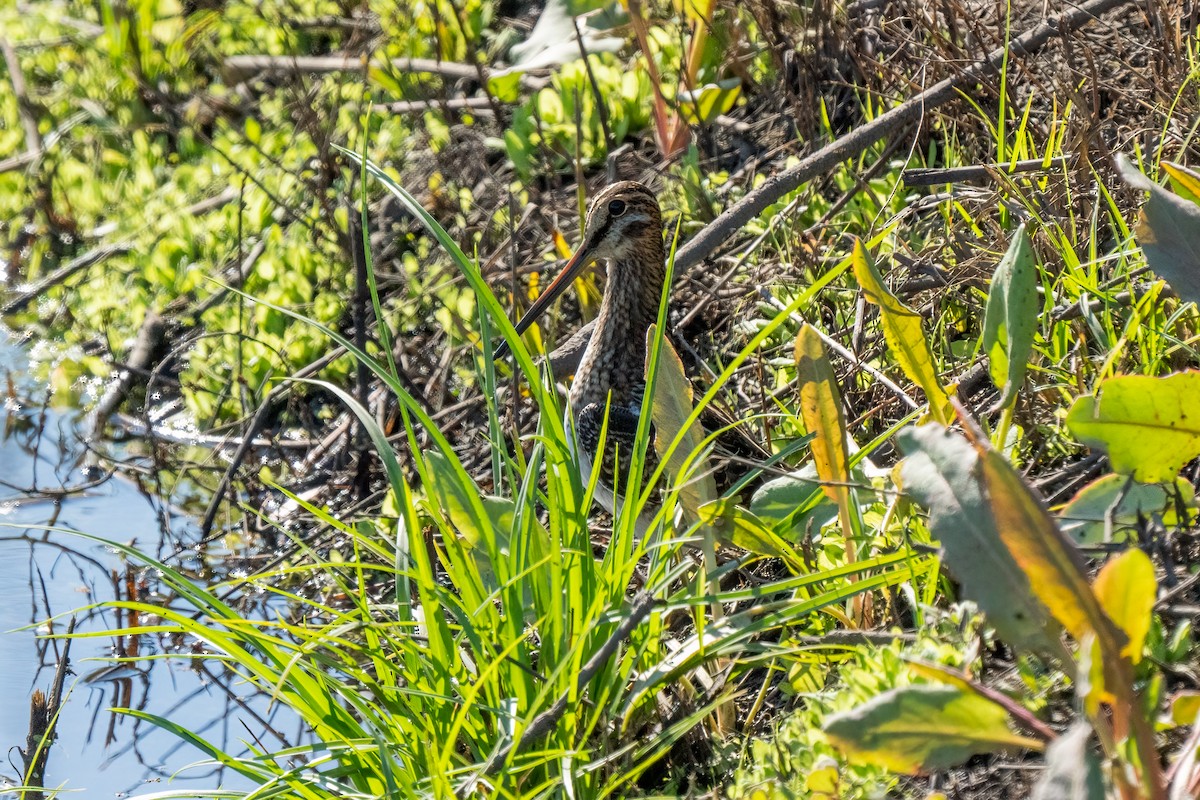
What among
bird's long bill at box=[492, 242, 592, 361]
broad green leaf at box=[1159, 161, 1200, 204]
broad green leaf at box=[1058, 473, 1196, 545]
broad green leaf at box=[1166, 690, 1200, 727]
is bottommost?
broad green leaf at box=[1166, 690, 1200, 727]

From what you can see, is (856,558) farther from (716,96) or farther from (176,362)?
(176,362)

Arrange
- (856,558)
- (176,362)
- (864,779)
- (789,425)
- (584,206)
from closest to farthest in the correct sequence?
(864,779) → (856,558) → (789,425) → (584,206) → (176,362)

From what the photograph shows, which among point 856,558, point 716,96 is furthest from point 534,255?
point 856,558

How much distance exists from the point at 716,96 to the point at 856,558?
2.79 metres

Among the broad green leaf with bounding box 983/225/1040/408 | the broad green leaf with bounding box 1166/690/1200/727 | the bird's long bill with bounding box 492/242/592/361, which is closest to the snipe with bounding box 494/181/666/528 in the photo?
the bird's long bill with bounding box 492/242/592/361

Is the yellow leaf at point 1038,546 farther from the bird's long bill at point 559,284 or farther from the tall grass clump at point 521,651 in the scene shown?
the bird's long bill at point 559,284

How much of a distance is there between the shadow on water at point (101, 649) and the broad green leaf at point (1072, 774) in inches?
71.2

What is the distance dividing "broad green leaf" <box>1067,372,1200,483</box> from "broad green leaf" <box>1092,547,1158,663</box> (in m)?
0.46

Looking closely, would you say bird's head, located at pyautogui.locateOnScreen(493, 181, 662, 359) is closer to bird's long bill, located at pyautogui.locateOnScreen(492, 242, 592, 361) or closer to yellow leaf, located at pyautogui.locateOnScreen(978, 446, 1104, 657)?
bird's long bill, located at pyautogui.locateOnScreen(492, 242, 592, 361)

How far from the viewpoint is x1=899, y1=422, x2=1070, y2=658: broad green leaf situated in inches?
74.0

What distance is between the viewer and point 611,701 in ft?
8.05

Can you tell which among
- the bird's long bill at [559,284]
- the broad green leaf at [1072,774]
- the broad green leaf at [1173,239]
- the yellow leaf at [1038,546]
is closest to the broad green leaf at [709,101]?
the bird's long bill at [559,284]

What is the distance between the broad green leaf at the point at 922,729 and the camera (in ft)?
5.81

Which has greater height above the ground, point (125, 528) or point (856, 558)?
point (125, 528)
